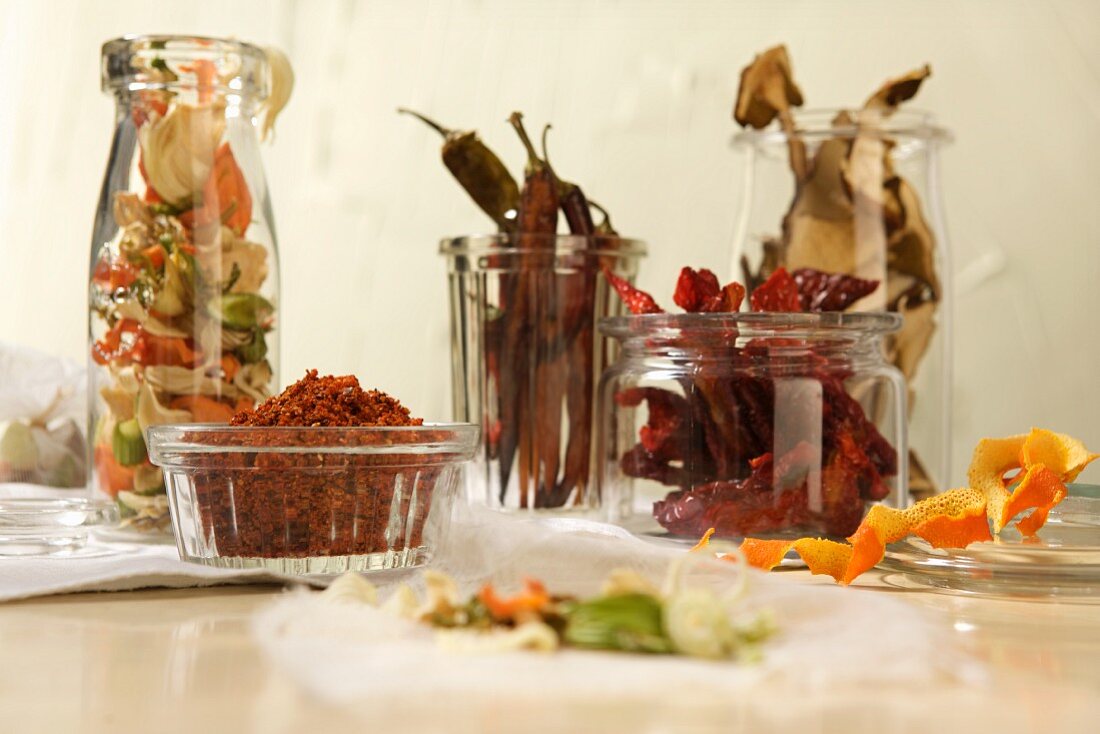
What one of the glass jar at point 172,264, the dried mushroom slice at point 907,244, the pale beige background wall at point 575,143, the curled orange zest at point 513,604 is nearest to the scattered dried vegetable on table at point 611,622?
the curled orange zest at point 513,604

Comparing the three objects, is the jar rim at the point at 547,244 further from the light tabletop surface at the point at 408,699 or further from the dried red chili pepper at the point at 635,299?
the light tabletop surface at the point at 408,699

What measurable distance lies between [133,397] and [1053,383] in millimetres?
862

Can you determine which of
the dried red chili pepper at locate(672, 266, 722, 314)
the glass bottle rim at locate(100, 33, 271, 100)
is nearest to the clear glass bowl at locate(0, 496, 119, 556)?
the glass bottle rim at locate(100, 33, 271, 100)

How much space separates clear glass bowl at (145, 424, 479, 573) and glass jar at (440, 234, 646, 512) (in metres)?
0.27

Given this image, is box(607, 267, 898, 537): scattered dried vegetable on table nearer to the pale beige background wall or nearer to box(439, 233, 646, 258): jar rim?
box(439, 233, 646, 258): jar rim

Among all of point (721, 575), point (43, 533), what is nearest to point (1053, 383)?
point (721, 575)

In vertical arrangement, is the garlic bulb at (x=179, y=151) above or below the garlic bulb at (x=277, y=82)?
below

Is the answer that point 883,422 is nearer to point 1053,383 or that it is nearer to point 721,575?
point 721,575

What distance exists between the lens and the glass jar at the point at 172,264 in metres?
0.79

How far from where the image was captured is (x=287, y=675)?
42 cm

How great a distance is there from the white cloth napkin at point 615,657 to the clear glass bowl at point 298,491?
13 centimetres

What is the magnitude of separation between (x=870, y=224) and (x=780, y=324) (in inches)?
11.1

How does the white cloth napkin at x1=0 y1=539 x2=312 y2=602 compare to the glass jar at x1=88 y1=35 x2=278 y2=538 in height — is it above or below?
below

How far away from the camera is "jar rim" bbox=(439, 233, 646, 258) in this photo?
3.06 ft
